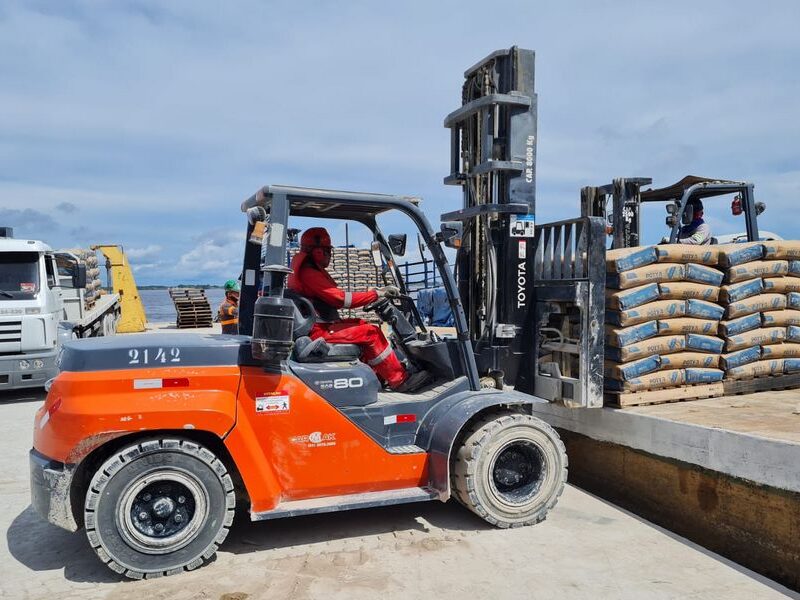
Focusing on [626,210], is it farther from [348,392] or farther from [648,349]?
[348,392]

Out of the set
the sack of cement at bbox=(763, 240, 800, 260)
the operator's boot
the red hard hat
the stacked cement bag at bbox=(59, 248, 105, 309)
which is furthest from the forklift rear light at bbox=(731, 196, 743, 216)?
the stacked cement bag at bbox=(59, 248, 105, 309)

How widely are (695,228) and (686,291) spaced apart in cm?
Result: 335

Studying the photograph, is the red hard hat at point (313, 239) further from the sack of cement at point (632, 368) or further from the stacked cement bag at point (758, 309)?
the stacked cement bag at point (758, 309)

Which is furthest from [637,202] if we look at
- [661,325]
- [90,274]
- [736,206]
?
[90,274]

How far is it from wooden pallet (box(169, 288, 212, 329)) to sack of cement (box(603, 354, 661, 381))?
22.9 m

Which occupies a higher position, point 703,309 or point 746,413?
point 703,309

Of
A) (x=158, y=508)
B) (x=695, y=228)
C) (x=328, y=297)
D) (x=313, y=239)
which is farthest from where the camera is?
(x=695, y=228)

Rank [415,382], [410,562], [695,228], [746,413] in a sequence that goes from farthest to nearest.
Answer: [695,228] → [746,413] → [415,382] → [410,562]

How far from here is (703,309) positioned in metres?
6.37

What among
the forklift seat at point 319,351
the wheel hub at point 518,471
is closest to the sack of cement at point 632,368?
the wheel hub at point 518,471

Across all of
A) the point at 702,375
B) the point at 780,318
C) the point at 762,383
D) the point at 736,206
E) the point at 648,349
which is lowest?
the point at 762,383

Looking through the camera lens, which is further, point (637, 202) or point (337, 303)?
point (637, 202)

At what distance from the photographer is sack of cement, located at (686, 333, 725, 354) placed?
20.8 ft

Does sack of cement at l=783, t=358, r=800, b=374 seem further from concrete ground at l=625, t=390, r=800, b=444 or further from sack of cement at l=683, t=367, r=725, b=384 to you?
sack of cement at l=683, t=367, r=725, b=384
